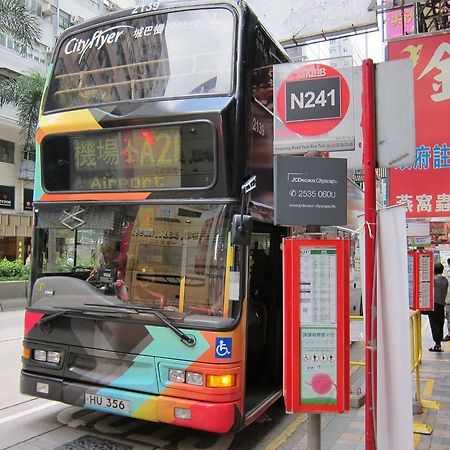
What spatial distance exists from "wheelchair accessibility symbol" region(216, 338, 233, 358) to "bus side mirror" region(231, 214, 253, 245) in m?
0.80

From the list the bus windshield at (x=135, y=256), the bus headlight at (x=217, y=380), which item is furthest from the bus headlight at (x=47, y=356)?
the bus headlight at (x=217, y=380)

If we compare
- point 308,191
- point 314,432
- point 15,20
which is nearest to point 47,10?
point 15,20

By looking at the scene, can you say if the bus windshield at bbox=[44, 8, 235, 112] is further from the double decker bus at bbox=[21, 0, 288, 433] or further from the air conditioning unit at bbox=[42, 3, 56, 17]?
the air conditioning unit at bbox=[42, 3, 56, 17]

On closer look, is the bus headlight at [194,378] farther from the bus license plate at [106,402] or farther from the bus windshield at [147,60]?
the bus windshield at [147,60]

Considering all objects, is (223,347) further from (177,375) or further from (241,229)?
(241,229)

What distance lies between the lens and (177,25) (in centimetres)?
466

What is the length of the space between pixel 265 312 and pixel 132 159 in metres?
2.37

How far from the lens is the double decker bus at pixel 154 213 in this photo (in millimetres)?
4152

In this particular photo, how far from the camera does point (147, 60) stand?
4.69 meters

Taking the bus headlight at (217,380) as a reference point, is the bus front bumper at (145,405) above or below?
below

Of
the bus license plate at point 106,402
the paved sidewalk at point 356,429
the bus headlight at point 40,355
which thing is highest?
the bus headlight at point 40,355

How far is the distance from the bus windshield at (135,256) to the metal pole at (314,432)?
1107 mm

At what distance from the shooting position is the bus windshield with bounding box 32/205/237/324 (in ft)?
13.9

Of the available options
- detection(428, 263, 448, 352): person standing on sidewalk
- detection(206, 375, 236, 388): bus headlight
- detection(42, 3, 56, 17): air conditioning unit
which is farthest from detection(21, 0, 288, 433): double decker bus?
detection(42, 3, 56, 17): air conditioning unit
